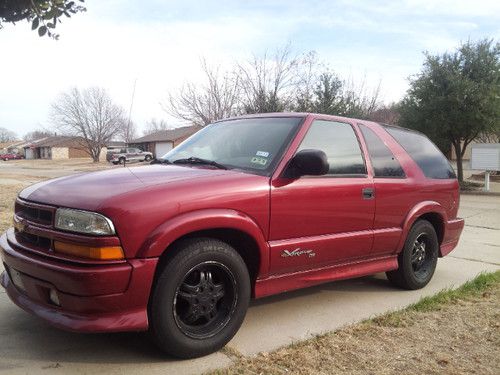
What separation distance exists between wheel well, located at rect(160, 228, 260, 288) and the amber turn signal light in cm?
52

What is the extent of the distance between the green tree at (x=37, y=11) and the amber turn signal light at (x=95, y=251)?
2.86 m

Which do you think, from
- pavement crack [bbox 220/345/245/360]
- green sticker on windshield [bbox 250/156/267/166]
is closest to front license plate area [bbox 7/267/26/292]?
pavement crack [bbox 220/345/245/360]

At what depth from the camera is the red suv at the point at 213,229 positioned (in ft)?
9.69

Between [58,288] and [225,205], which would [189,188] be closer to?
[225,205]

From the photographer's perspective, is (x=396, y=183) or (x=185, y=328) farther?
(x=396, y=183)

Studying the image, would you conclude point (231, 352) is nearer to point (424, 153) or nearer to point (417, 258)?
point (417, 258)

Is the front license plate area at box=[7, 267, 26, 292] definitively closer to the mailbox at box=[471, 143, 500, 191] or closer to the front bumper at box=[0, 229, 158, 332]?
the front bumper at box=[0, 229, 158, 332]

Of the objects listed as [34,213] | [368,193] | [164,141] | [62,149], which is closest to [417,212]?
[368,193]

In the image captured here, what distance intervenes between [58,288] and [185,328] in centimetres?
85

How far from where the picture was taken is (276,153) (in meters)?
3.89

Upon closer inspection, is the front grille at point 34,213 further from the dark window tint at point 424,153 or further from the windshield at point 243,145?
the dark window tint at point 424,153

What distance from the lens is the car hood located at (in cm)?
307

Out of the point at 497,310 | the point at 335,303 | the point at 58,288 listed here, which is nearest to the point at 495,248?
the point at 497,310

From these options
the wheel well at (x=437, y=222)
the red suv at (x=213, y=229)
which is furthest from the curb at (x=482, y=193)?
the red suv at (x=213, y=229)
